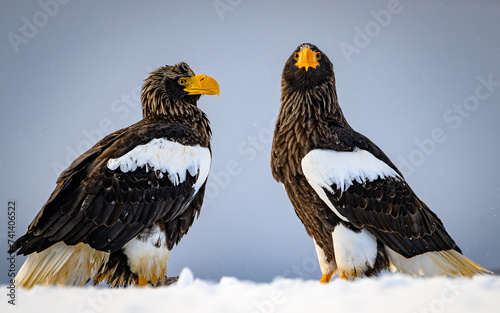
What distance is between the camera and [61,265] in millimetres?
2479

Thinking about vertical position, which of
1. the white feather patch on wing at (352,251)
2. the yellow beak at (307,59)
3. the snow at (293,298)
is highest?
the yellow beak at (307,59)

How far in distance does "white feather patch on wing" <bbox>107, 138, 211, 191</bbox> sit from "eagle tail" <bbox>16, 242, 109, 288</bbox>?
0.46 meters

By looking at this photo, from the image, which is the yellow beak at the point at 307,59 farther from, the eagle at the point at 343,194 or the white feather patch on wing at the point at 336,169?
the white feather patch on wing at the point at 336,169

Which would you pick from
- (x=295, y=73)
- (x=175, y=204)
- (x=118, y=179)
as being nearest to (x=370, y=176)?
(x=295, y=73)

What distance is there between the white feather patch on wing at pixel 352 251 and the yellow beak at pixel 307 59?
915 mm

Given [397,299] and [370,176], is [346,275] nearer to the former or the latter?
[397,299]

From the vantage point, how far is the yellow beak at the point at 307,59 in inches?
110

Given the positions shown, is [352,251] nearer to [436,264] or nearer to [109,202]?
[436,264]

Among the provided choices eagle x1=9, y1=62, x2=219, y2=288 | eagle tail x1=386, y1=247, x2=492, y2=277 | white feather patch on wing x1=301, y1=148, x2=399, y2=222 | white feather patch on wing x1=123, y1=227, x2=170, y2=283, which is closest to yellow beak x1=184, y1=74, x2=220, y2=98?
eagle x1=9, y1=62, x2=219, y2=288

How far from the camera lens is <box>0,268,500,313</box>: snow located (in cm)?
235

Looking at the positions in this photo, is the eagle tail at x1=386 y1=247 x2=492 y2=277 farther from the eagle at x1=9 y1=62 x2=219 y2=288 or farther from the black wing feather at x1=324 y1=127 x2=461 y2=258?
the eagle at x1=9 y1=62 x2=219 y2=288

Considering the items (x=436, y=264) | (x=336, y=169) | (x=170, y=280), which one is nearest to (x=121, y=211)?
(x=170, y=280)

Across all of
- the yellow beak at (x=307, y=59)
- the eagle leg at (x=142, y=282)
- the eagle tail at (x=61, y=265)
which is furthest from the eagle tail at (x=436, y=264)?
the eagle tail at (x=61, y=265)

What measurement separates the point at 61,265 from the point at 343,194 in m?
1.50
